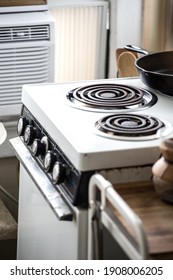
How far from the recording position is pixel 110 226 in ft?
5.24

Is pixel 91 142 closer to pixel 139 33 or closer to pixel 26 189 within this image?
pixel 26 189

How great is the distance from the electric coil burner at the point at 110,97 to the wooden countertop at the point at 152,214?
34 cm

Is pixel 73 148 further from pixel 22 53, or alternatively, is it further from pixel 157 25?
pixel 157 25

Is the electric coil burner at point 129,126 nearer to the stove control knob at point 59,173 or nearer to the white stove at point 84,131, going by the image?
the white stove at point 84,131

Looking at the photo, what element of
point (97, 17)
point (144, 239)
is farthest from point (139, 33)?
point (144, 239)

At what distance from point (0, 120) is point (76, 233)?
1.15m

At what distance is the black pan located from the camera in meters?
2.05

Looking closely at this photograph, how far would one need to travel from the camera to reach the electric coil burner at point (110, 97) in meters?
2.03

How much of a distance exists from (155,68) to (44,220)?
1.96ft

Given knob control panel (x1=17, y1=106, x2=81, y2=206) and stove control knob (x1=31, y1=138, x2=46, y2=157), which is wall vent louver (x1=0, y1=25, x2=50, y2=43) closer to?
knob control panel (x1=17, y1=106, x2=81, y2=206)

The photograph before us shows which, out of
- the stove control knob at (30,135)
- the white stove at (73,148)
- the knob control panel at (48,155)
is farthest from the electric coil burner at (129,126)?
the stove control knob at (30,135)

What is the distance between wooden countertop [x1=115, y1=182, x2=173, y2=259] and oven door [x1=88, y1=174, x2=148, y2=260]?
0.04 m

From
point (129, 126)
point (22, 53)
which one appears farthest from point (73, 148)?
point (22, 53)

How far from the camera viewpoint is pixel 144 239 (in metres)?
1.41
